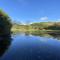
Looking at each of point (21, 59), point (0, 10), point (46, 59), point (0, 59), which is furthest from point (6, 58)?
point (0, 10)

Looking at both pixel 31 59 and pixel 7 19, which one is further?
pixel 7 19

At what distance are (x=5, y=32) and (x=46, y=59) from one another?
38.9 m

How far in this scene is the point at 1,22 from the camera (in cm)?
4912

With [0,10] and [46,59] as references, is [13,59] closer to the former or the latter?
[46,59]

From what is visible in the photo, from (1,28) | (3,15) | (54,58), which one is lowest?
(54,58)

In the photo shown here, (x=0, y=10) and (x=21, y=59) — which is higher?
(x=0, y=10)

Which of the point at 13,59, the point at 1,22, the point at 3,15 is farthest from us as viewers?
the point at 3,15

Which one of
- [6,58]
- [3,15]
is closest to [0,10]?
[3,15]

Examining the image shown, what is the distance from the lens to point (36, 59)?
16516mm

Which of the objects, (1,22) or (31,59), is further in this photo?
(1,22)

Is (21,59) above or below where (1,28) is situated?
below

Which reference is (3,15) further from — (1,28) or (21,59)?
(21,59)

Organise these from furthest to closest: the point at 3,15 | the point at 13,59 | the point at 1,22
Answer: the point at 3,15 → the point at 1,22 → the point at 13,59

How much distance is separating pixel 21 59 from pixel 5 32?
3847 cm
